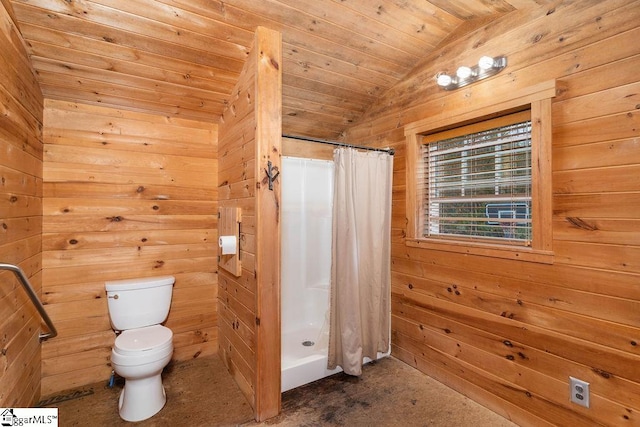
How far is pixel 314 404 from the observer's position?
1.91 metres

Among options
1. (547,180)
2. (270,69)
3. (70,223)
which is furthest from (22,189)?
(547,180)

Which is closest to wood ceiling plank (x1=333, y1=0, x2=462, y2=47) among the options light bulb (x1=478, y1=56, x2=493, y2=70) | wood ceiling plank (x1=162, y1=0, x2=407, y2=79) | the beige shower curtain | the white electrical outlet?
wood ceiling plank (x1=162, y1=0, x2=407, y2=79)

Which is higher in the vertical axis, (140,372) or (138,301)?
(138,301)

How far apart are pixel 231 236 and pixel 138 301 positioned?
0.81 m

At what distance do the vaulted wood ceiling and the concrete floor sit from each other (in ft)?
6.51

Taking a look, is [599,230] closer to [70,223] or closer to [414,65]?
[414,65]

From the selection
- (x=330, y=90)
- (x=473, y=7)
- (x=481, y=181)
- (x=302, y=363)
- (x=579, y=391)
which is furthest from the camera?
(x=330, y=90)

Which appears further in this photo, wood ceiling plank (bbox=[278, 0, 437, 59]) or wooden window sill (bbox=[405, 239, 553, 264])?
wood ceiling plank (bbox=[278, 0, 437, 59])

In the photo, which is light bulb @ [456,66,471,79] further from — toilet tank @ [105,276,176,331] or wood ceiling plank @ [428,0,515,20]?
toilet tank @ [105,276,176,331]

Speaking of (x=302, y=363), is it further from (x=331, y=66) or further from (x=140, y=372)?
(x=331, y=66)

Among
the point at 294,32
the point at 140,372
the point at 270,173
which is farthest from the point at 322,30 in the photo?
the point at 140,372

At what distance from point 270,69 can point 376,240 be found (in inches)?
54.2

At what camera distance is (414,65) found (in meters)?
2.36

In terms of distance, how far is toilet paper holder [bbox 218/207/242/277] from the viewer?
202 cm
